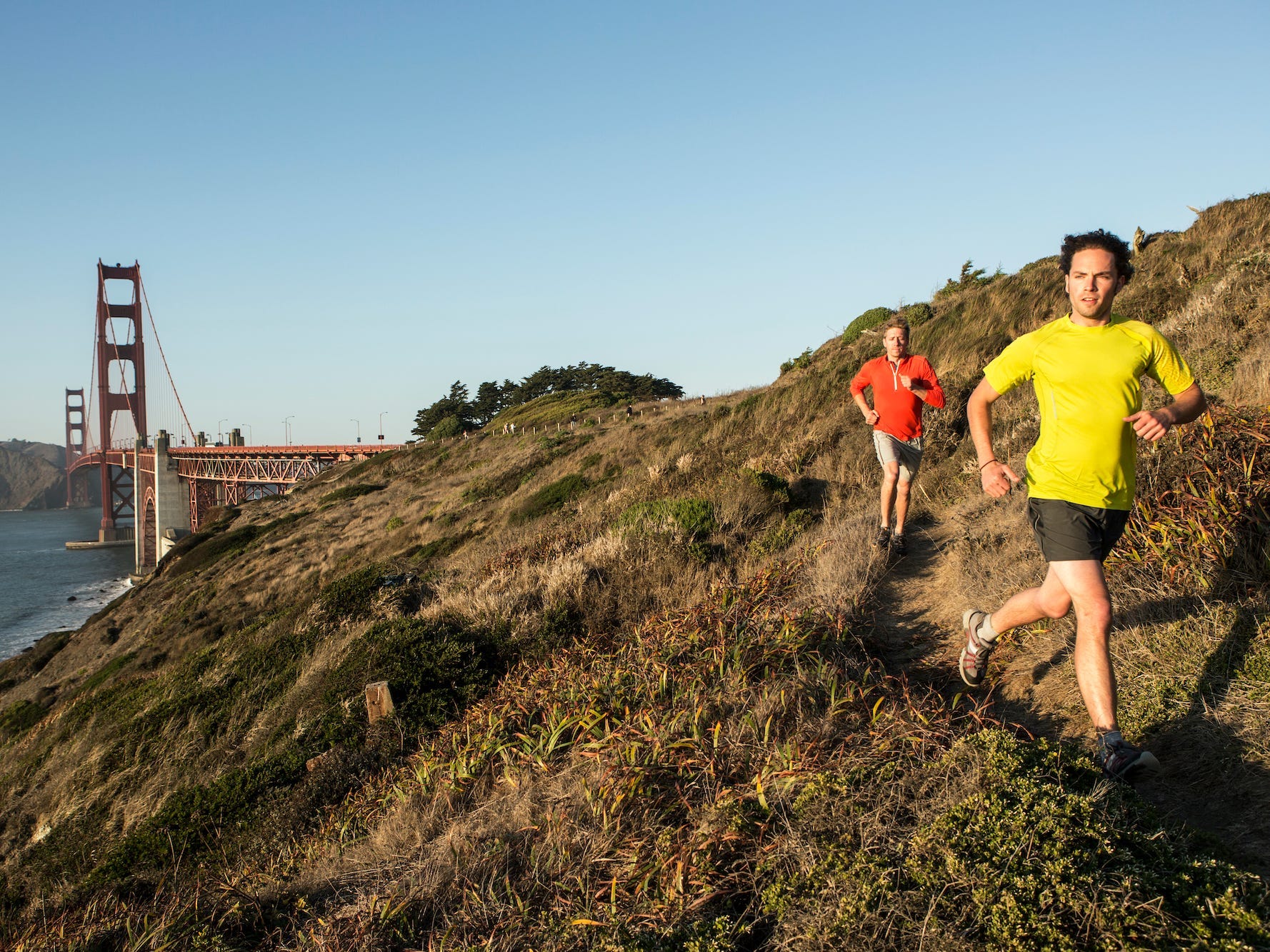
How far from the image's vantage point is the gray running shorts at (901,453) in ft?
19.2

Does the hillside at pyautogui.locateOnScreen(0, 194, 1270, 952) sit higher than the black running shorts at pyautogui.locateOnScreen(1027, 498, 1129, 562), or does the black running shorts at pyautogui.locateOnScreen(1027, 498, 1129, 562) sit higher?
the black running shorts at pyautogui.locateOnScreen(1027, 498, 1129, 562)

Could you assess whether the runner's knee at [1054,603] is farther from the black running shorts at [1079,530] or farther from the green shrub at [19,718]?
the green shrub at [19,718]

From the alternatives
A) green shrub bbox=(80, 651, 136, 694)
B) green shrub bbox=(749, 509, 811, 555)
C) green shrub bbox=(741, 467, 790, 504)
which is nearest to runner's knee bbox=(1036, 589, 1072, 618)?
green shrub bbox=(749, 509, 811, 555)

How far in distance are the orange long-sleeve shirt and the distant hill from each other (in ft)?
546

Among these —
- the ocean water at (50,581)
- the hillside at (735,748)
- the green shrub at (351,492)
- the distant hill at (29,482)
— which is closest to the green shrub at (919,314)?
the hillside at (735,748)

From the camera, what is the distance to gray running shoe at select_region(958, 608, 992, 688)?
12.3ft

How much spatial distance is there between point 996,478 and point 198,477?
57.4 meters

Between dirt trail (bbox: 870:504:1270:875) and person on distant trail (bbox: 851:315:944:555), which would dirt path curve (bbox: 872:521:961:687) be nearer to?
dirt trail (bbox: 870:504:1270:875)

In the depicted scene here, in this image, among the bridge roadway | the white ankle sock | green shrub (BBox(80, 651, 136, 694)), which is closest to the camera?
the white ankle sock

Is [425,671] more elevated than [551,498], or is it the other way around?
[551,498]

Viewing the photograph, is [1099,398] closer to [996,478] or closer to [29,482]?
[996,478]

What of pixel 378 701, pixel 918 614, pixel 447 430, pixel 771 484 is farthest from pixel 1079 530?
pixel 447 430

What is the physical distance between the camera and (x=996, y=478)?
126 inches

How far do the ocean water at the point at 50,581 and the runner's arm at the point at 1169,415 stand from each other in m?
37.7
